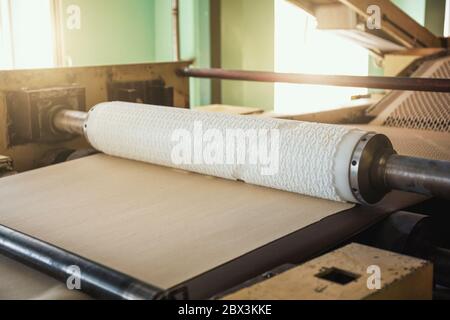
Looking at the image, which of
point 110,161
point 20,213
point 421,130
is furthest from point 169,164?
point 421,130

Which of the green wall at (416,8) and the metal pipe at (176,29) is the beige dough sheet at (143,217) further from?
the green wall at (416,8)

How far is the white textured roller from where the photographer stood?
1385mm

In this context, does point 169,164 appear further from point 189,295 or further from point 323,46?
point 323,46

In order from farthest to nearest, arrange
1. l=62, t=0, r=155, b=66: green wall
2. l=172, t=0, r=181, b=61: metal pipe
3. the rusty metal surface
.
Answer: l=172, t=0, r=181, b=61: metal pipe, l=62, t=0, r=155, b=66: green wall, the rusty metal surface

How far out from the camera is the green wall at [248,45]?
15.5 ft

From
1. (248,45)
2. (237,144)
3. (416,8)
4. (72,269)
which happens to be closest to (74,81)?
(237,144)

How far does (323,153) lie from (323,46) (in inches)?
211

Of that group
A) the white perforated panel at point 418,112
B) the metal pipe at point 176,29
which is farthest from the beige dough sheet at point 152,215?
the metal pipe at point 176,29

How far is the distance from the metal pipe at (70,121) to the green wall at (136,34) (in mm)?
2577

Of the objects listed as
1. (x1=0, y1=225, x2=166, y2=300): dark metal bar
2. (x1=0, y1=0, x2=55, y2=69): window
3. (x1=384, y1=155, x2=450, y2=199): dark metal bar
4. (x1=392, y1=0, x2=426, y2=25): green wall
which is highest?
(x1=392, y1=0, x2=426, y2=25): green wall

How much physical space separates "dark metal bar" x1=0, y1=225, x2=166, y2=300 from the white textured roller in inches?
23.1

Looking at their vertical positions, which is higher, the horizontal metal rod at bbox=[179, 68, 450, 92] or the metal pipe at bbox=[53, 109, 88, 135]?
the horizontal metal rod at bbox=[179, 68, 450, 92]

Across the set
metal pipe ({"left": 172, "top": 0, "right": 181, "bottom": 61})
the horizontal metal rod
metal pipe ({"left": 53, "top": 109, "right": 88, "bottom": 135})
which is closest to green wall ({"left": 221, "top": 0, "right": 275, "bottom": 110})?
metal pipe ({"left": 172, "top": 0, "right": 181, "bottom": 61})

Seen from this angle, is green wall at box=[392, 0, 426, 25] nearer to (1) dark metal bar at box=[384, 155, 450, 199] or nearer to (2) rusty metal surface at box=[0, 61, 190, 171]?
(2) rusty metal surface at box=[0, 61, 190, 171]
